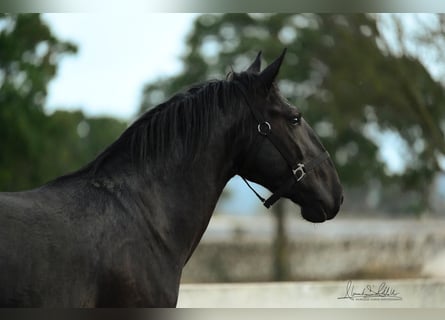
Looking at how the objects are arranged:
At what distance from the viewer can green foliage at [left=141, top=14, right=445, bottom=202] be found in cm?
948

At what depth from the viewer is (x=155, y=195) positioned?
8.32 ft

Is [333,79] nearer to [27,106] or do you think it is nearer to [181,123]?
[27,106]

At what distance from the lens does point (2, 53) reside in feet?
26.7

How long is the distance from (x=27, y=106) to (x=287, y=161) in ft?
21.7

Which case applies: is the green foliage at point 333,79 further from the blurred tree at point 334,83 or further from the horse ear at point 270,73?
the horse ear at point 270,73

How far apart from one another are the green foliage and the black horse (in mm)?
6539

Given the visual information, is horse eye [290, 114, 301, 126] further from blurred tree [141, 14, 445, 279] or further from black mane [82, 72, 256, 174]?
blurred tree [141, 14, 445, 279]

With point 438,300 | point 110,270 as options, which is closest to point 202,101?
point 110,270

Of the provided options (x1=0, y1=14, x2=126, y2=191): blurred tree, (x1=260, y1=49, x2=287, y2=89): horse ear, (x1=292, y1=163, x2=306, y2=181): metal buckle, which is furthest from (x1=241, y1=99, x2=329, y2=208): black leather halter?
(x1=0, y1=14, x2=126, y2=191): blurred tree

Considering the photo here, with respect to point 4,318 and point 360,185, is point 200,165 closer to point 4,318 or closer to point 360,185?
point 4,318

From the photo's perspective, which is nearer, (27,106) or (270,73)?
(270,73)

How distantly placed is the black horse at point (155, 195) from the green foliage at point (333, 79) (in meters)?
6.54
